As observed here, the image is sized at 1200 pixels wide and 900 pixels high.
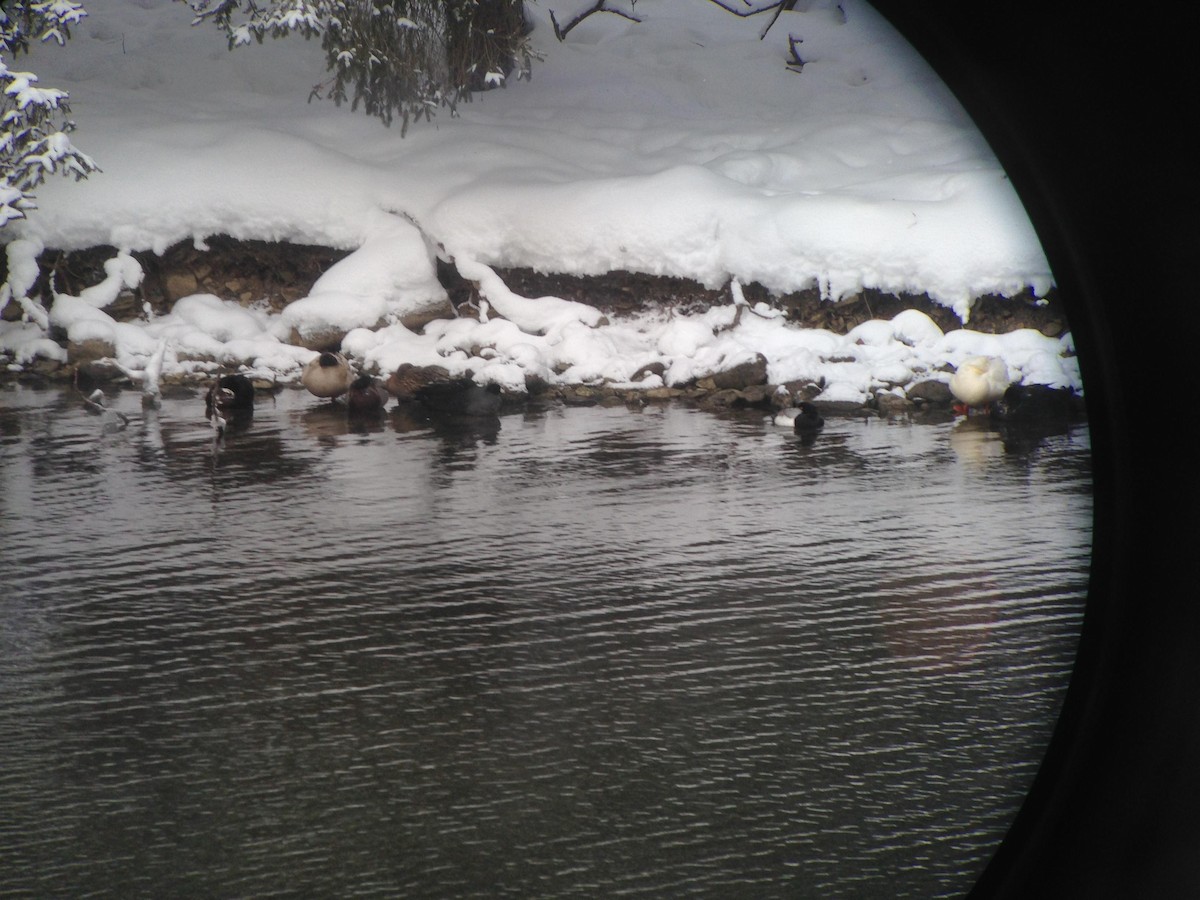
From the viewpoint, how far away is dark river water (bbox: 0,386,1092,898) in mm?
1326

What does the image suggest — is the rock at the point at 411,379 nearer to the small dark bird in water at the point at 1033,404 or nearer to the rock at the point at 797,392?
the rock at the point at 797,392

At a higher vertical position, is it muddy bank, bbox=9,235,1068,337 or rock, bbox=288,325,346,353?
muddy bank, bbox=9,235,1068,337

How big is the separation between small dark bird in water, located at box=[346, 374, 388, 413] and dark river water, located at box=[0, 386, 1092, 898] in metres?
0.67

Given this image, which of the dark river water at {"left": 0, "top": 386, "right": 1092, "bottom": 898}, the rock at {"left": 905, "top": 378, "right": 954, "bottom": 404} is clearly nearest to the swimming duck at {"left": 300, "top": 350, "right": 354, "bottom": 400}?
the dark river water at {"left": 0, "top": 386, "right": 1092, "bottom": 898}

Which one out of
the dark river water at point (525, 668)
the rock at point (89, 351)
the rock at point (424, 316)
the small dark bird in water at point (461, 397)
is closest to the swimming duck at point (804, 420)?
the dark river water at point (525, 668)

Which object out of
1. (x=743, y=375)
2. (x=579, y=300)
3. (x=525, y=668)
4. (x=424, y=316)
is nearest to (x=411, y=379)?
(x=424, y=316)

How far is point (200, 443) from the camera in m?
3.78

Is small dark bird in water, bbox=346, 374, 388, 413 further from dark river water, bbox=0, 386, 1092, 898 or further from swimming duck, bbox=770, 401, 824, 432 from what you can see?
swimming duck, bbox=770, 401, 824, 432

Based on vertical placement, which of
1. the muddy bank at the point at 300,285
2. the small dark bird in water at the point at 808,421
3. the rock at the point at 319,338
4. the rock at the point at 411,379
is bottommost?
the small dark bird in water at the point at 808,421

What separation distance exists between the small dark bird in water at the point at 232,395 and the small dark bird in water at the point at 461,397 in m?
0.65

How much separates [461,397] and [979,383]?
2048mm

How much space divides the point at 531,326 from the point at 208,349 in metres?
1.42

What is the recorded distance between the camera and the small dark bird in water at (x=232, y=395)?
13.8 ft

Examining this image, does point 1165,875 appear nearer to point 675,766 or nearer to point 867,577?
point 675,766
